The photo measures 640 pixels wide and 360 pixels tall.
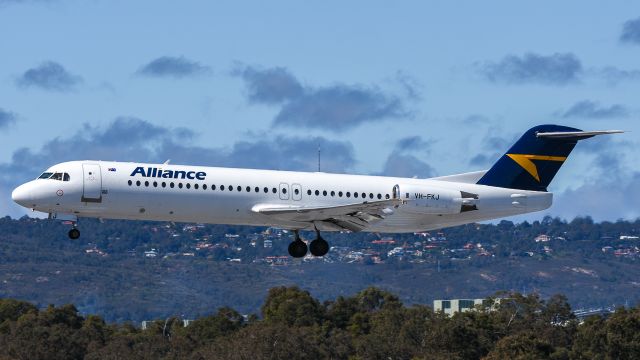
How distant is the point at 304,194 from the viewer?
5541 cm

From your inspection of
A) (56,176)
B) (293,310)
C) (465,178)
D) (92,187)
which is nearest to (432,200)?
(465,178)

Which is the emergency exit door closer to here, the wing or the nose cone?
the nose cone

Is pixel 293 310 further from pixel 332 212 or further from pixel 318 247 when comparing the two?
pixel 332 212

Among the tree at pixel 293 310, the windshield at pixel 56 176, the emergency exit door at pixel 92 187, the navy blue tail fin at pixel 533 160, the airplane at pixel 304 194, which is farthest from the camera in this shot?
the tree at pixel 293 310

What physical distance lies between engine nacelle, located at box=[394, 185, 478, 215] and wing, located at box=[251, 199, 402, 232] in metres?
0.98

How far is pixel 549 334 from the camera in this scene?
109625 mm

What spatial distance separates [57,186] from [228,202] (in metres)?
6.50

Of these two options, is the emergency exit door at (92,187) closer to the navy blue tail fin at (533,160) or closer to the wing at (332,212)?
the wing at (332,212)

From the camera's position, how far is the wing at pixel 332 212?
53.7 m

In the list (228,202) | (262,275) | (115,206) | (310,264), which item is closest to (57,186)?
(115,206)

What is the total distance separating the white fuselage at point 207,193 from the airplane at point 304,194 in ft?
0.12

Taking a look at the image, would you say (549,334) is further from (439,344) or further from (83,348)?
(83,348)

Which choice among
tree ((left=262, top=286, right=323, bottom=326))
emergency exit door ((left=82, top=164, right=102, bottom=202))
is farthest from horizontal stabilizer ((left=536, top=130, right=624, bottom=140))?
tree ((left=262, top=286, right=323, bottom=326))

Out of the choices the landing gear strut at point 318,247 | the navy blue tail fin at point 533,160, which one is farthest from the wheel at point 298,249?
the navy blue tail fin at point 533,160
